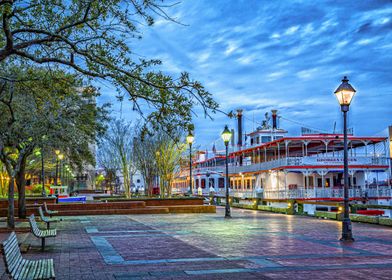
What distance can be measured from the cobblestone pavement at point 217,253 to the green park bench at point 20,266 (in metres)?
1.51

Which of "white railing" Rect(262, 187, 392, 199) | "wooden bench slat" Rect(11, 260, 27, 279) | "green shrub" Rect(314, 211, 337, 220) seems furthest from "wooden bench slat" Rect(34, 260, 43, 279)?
"white railing" Rect(262, 187, 392, 199)

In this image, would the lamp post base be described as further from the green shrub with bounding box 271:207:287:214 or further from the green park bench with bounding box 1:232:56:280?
the green shrub with bounding box 271:207:287:214

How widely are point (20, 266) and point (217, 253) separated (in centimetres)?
590

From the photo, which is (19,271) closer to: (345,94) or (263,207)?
(345,94)

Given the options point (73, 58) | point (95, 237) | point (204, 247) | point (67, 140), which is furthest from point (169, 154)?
point (73, 58)

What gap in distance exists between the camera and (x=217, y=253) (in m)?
12.5

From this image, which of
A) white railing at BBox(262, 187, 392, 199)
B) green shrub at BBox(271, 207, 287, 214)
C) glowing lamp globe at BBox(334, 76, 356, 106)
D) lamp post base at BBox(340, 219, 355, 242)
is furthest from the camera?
white railing at BBox(262, 187, 392, 199)

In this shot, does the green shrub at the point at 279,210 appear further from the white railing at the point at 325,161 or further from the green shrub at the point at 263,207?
the white railing at the point at 325,161

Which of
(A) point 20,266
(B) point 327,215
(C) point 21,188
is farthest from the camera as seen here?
(B) point 327,215

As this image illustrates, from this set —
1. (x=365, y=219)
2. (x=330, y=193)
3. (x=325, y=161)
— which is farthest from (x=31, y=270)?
(x=325, y=161)

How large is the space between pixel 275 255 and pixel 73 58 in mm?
6651

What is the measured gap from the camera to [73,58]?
1073cm

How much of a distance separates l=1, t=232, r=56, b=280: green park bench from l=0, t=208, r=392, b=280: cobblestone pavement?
59.3 inches

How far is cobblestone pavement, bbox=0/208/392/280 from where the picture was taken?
9750 millimetres
